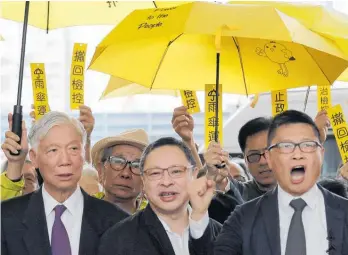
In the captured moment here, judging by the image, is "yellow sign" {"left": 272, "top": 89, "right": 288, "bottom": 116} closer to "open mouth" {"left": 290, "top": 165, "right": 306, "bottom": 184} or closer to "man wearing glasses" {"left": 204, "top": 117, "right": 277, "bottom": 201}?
"man wearing glasses" {"left": 204, "top": 117, "right": 277, "bottom": 201}

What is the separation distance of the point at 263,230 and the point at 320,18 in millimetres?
2204

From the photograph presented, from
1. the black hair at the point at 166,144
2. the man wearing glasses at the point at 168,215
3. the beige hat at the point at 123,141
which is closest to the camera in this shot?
the man wearing glasses at the point at 168,215

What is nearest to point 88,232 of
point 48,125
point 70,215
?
point 70,215

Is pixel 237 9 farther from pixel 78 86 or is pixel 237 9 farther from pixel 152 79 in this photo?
pixel 78 86

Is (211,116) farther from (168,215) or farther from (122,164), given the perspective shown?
(168,215)

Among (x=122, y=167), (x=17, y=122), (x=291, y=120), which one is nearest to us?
(x=291, y=120)

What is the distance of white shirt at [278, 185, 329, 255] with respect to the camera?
4.41m

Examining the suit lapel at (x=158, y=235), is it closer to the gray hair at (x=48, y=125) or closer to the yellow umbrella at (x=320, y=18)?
the gray hair at (x=48, y=125)

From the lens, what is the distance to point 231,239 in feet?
14.7

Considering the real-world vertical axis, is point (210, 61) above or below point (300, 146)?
above

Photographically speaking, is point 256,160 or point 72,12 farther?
point 72,12

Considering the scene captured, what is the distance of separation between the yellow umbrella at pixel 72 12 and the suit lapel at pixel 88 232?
2179mm

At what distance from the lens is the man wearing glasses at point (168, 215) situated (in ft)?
15.2

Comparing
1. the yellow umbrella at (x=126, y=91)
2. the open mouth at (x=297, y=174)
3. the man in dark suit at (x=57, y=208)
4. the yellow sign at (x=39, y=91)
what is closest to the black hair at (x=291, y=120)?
the open mouth at (x=297, y=174)
